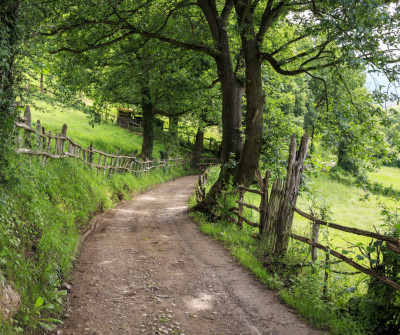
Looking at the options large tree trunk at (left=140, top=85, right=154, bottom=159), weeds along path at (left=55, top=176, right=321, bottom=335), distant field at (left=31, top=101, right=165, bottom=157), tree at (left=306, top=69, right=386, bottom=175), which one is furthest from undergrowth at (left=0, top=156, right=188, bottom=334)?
large tree trunk at (left=140, top=85, right=154, bottom=159)

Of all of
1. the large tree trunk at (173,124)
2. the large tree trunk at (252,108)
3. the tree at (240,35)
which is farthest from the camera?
the large tree trunk at (173,124)

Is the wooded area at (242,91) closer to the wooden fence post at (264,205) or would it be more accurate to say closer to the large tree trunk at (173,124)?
the wooden fence post at (264,205)

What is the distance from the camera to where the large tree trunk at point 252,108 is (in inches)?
377

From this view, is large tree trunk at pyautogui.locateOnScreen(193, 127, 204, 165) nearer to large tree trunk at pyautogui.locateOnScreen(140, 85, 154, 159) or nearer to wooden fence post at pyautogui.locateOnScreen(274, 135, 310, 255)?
large tree trunk at pyautogui.locateOnScreen(140, 85, 154, 159)

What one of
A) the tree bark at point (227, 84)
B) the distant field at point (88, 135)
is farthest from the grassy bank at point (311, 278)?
the distant field at point (88, 135)

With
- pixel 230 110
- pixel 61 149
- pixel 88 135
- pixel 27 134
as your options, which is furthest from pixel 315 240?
pixel 88 135

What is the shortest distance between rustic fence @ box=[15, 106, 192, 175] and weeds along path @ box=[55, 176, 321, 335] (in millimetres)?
2634

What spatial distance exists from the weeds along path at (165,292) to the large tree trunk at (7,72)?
2299mm

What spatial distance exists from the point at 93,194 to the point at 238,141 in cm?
515

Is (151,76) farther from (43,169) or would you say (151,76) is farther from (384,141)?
(384,141)

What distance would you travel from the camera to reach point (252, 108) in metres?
9.73

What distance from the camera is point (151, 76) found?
1523cm

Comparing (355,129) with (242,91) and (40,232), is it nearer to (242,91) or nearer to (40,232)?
(242,91)

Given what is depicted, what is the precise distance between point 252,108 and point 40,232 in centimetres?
683
